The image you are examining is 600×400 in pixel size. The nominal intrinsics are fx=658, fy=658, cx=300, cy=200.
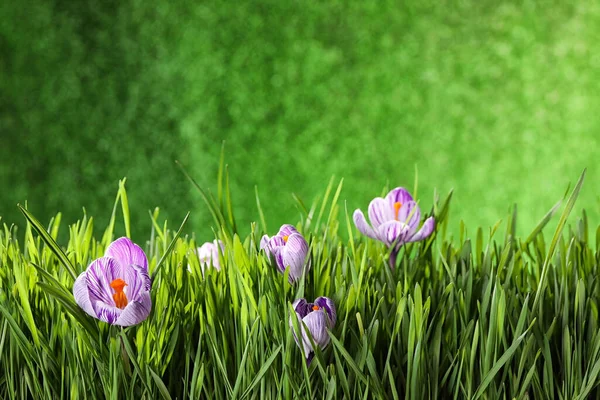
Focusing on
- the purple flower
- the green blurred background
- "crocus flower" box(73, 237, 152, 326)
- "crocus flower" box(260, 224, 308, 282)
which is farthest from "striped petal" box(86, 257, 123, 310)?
the green blurred background

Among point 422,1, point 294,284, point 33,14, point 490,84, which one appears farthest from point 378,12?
point 294,284

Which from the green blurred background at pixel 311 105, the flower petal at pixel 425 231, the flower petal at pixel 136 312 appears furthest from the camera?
the green blurred background at pixel 311 105

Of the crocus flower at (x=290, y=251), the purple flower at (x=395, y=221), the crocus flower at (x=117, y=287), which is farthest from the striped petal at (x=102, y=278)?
the purple flower at (x=395, y=221)

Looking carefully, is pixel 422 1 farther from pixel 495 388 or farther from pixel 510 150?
pixel 495 388

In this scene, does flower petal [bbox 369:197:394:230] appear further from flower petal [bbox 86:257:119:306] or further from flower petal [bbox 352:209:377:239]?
flower petal [bbox 86:257:119:306]

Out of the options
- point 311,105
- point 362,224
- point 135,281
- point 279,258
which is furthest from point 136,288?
point 311,105

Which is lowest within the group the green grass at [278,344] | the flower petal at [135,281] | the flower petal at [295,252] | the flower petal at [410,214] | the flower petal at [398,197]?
the green grass at [278,344]

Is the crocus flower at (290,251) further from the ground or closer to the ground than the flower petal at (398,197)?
closer to the ground

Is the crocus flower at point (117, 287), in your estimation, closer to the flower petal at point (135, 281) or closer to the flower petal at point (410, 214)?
the flower petal at point (135, 281)
